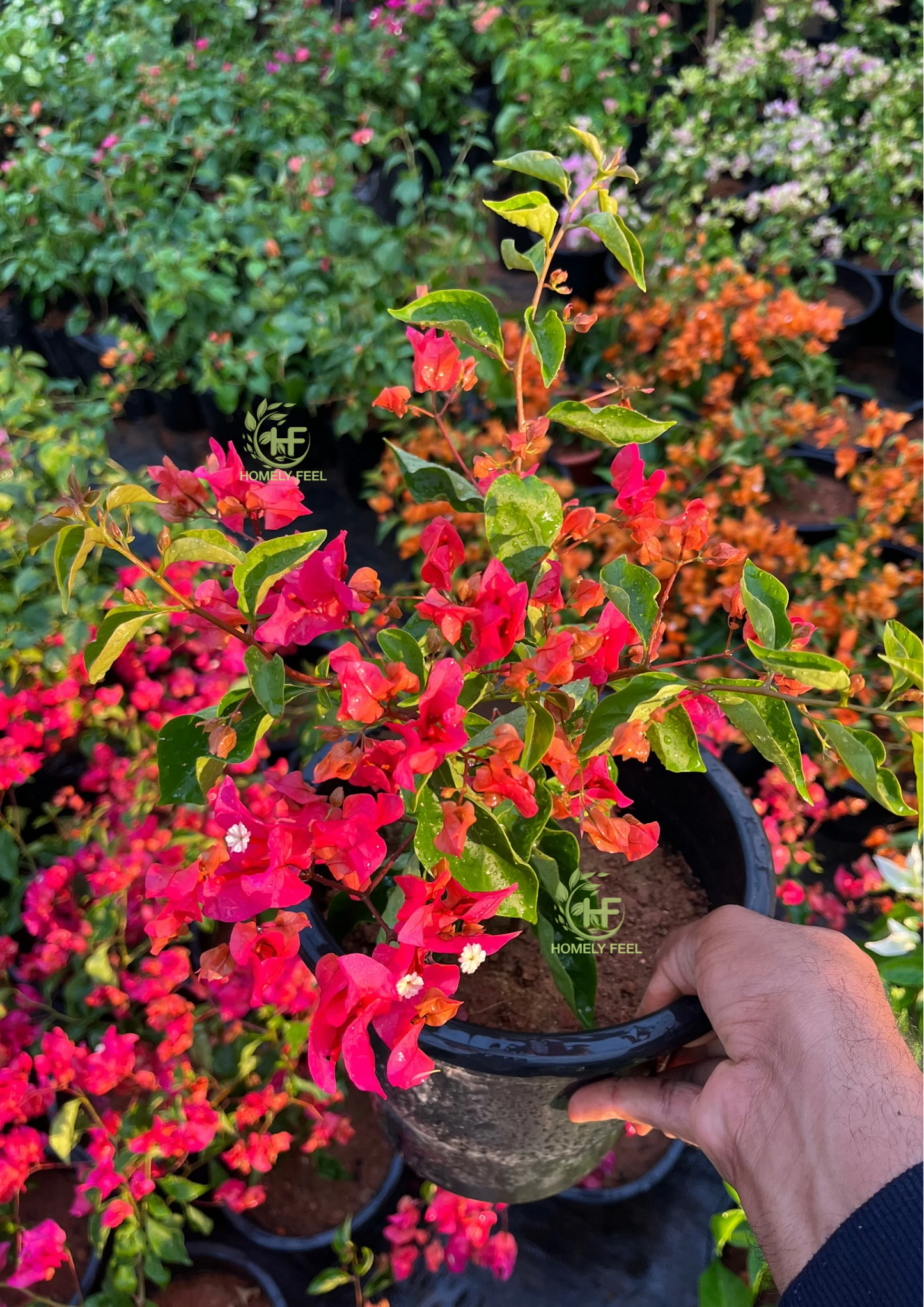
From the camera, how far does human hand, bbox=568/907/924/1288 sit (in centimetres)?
55

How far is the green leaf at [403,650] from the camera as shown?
530mm

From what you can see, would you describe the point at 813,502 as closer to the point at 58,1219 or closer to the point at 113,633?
the point at 113,633

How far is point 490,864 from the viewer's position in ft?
1.86

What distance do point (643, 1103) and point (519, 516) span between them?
1.59 feet

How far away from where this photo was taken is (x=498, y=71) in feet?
8.88

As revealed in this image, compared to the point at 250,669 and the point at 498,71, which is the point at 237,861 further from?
the point at 498,71

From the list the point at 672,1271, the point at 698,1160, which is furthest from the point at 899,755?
the point at 672,1271

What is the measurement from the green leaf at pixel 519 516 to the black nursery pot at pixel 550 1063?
13.5 inches

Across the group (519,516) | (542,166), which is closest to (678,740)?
(519,516)

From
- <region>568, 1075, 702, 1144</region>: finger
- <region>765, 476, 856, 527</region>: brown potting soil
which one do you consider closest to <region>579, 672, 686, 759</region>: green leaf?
<region>568, 1075, 702, 1144</region>: finger

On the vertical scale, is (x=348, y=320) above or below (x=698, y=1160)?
above

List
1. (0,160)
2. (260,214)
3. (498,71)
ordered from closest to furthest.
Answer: (260,214) → (498,71) → (0,160)

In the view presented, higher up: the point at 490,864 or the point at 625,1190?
the point at 490,864

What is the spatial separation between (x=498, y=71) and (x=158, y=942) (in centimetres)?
293
